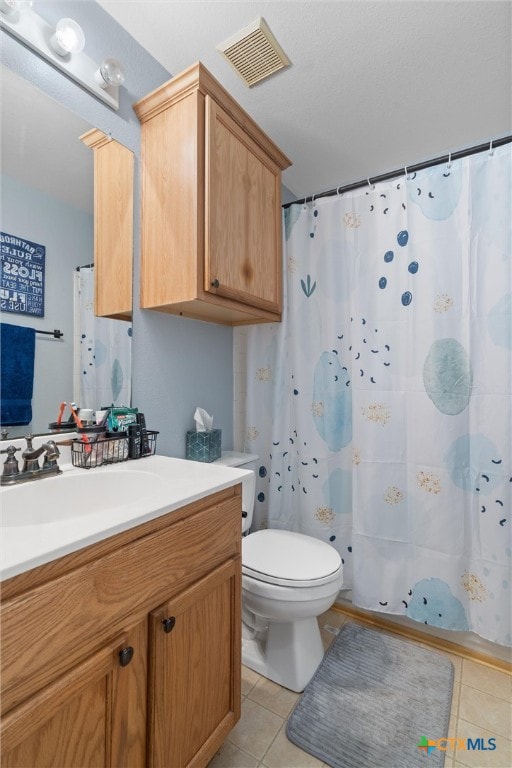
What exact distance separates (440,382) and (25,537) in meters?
1.53

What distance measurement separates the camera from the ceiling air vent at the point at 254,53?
127 centimetres

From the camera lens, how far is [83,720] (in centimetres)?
67

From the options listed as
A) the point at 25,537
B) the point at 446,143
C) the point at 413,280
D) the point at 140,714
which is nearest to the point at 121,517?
the point at 25,537

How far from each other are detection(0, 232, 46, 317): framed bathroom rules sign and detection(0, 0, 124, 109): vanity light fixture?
57cm

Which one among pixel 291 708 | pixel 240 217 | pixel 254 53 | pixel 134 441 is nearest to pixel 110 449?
pixel 134 441

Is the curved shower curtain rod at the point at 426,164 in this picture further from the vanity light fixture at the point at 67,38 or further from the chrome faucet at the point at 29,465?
the chrome faucet at the point at 29,465

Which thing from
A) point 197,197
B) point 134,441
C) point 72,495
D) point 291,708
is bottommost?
point 291,708

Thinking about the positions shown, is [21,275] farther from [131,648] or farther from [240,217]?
[131,648]

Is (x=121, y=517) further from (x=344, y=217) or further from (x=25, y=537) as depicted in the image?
(x=344, y=217)

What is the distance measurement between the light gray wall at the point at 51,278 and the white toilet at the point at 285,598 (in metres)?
0.76

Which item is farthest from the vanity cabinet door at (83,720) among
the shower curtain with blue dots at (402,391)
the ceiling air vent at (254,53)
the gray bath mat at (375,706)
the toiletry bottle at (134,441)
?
the ceiling air vent at (254,53)

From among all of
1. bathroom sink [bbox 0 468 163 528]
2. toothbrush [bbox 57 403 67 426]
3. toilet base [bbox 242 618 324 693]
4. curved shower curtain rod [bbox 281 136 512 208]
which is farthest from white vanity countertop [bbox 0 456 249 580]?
curved shower curtain rod [bbox 281 136 512 208]

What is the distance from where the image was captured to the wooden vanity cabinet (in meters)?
0.58

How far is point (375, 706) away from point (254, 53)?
2470mm
